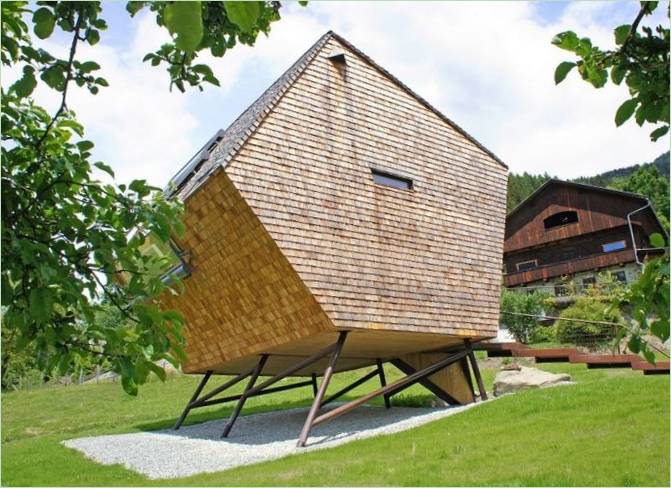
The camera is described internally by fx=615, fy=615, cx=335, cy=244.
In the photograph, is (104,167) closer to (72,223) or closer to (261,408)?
(72,223)

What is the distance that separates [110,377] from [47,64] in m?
30.6

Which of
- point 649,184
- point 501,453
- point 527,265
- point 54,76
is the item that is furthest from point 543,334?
point 649,184

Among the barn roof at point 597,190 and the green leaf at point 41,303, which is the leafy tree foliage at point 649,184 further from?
the green leaf at point 41,303

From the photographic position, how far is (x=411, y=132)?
12414 mm

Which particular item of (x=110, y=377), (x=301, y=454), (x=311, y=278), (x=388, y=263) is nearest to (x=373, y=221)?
(x=388, y=263)

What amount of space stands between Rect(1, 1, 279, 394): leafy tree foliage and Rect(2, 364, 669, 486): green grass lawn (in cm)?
425

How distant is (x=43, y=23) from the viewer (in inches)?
89.6

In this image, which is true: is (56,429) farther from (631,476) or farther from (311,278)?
(631,476)

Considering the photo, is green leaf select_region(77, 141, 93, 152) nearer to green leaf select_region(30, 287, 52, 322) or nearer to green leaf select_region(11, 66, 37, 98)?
green leaf select_region(11, 66, 37, 98)

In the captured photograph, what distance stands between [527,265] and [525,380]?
2130 centimetres

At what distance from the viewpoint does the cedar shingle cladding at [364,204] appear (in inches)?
386

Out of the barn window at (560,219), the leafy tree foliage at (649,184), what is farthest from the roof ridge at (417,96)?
the leafy tree foliage at (649,184)

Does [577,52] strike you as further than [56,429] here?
No

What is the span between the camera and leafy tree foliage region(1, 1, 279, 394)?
8.45ft
